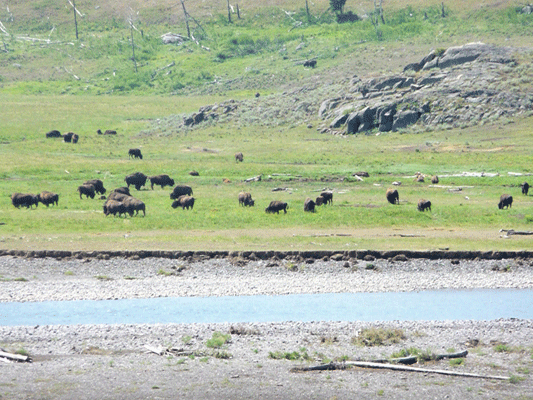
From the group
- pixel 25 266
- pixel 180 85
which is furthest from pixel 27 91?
pixel 25 266

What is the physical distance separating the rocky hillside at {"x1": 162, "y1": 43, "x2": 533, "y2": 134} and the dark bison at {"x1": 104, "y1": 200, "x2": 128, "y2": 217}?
150 ft

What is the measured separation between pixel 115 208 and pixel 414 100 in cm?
5167

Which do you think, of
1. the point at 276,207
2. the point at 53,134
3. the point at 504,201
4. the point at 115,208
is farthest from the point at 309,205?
the point at 53,134

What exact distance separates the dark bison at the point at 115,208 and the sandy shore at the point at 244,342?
8075mm

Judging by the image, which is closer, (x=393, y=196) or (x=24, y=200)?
(x=24, y=200)

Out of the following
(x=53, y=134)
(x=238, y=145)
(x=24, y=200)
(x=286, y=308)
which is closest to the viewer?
(x=286, y=308)

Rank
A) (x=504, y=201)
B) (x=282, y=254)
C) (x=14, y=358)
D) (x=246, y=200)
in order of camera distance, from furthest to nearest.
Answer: (x=246, y=200), (x=504, y=201), (x=282, y=254), (x=14, y=358)

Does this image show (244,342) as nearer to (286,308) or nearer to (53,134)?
(286,308)

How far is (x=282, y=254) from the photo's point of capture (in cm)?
3039

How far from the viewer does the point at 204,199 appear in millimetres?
43375

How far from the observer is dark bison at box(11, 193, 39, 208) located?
→ 132ft

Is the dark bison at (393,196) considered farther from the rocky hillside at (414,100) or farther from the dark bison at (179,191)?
the rocky hillside at (414,100)

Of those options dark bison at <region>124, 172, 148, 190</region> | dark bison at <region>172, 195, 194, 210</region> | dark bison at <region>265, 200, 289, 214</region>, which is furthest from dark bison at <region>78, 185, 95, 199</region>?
dark bison at <region>265, 200, 289, 214</region>

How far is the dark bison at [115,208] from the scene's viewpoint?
1471 inches
